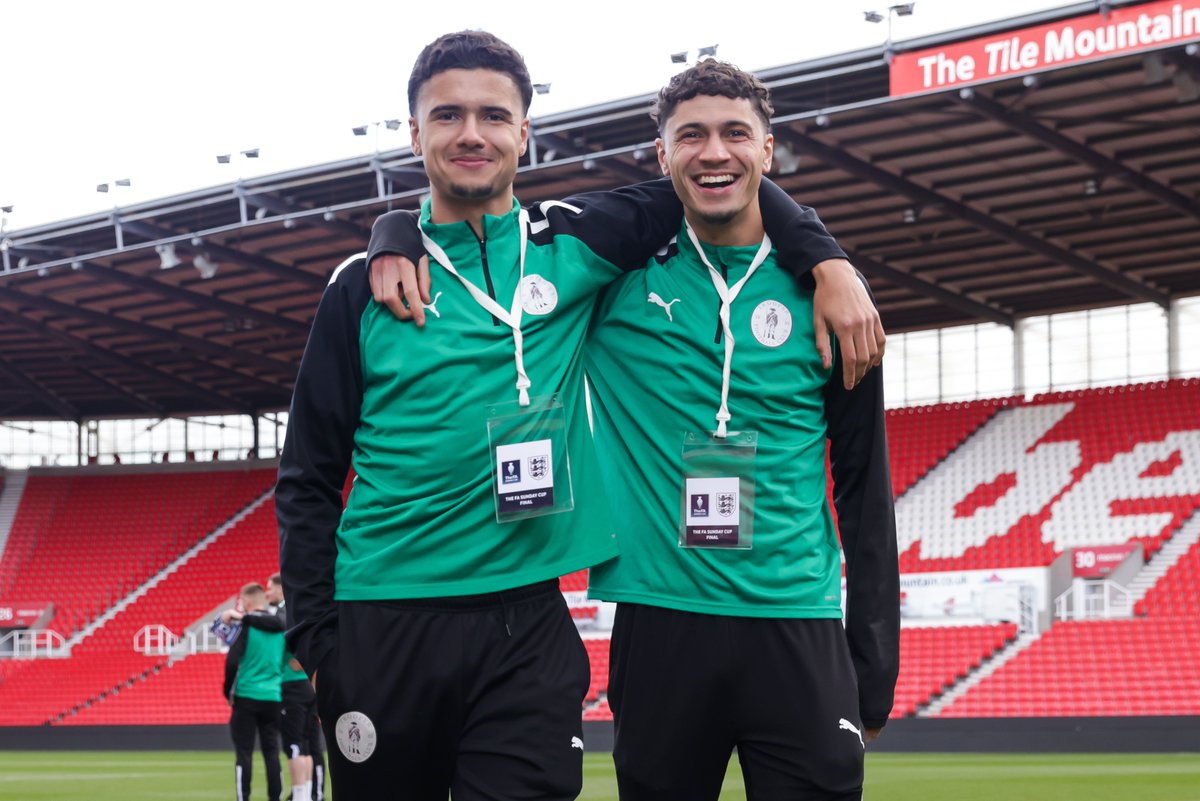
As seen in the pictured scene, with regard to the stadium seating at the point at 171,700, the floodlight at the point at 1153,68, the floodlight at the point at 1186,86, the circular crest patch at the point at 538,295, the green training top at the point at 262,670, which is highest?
the floodlight at the point at 1153,68

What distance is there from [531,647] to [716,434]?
2.02ft

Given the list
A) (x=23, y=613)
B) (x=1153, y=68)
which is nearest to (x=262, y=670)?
(x=1153, y=68)

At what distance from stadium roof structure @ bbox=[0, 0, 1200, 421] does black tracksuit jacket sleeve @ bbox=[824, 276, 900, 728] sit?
1439 cm

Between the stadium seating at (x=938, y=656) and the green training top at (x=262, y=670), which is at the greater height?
the green training top at (x=262, y=670)

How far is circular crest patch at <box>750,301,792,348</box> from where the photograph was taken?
3.39 meters

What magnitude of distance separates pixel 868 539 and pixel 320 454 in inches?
48.2

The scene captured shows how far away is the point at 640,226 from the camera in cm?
353

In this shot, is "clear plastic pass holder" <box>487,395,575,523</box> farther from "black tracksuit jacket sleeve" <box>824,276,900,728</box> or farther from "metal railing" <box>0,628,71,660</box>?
"metal railing" <box>0,628,71,660</box>

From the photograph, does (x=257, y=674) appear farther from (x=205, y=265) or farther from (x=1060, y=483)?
(x=1060, y=483)

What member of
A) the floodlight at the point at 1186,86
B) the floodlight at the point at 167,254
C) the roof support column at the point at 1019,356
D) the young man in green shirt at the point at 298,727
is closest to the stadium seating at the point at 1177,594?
the floodlight at the point at 1186,86

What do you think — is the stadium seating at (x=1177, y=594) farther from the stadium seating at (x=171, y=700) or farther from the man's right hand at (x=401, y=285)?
the man's right hand at (x=401, y=285)

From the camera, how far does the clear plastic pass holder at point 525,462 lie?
3.14 metres

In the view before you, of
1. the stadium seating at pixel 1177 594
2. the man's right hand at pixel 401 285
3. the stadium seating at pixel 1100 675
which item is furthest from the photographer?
the stadium seating at pixel 1177 594

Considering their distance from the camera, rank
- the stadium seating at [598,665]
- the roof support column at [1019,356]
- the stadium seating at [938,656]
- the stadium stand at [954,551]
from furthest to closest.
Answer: the roof support column at [1019,356] < the stadium seating at [598,665] < the stadium seating at [938,656] < the stadium stand at [954,551]
